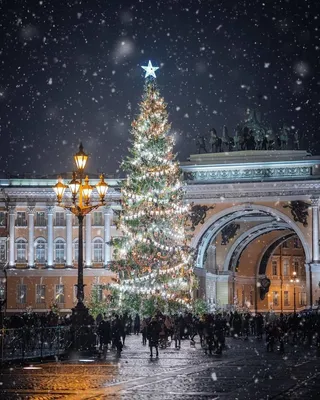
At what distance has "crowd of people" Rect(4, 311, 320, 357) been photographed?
111 feet

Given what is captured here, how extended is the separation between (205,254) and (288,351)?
1429 inches

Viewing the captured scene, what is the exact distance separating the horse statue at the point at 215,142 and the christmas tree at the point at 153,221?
20.9m

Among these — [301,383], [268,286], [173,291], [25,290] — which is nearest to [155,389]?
[301,383]

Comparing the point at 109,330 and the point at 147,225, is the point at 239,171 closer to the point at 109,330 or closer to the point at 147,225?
the point at 147,225

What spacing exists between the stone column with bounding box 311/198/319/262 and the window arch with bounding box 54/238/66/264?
1838 centimetres

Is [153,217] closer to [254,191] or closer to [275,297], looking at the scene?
[254,191]

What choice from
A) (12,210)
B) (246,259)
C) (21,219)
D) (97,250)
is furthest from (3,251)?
(246,259)

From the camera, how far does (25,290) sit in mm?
72562

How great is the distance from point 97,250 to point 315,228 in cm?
1624

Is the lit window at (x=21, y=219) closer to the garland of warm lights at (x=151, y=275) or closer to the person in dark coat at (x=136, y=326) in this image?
the person in dark coat at (x=136, y=326)

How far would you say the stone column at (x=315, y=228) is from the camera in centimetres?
6619

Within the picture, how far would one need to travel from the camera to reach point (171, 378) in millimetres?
23234

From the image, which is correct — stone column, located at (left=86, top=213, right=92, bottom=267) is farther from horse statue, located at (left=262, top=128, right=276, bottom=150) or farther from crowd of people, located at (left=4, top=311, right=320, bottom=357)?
crowd of people, located at (left=4, top=311, right=320, bottom=357)

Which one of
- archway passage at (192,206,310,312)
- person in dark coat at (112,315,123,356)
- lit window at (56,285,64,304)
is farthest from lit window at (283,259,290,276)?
person in dark coat at (112,315,123,356)
